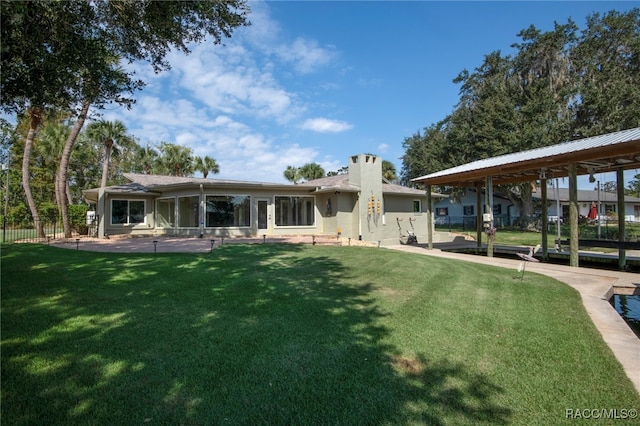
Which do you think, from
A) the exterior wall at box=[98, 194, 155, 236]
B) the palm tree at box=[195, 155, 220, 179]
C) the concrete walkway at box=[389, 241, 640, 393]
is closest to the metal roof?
the concrete walkway at box=[389, 241, 640, 393]

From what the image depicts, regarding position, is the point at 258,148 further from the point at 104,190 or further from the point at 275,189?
the point at 104,190

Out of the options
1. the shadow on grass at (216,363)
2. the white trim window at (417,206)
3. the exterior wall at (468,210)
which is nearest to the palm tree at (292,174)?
the white trim window at (417,206)

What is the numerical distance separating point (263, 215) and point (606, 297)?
15133mm

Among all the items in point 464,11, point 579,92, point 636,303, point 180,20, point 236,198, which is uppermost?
point 579,92

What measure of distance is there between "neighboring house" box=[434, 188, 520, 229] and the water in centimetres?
2587

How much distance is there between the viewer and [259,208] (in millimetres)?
18672

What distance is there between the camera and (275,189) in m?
18.5

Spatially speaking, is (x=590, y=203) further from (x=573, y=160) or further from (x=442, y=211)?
(x=573, y=160)

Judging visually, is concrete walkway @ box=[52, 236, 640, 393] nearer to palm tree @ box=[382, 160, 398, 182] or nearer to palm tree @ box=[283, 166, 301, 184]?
palm tree @ box=[283, 166, 301, 184]

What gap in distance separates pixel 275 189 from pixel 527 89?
74.5ft

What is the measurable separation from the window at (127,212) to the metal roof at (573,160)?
16.2 metres

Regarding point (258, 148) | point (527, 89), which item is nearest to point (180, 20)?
point (258, 148)

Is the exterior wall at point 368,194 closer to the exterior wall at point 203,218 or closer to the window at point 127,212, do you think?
the exterior wall at point 203,218

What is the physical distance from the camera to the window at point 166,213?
19844 mm
